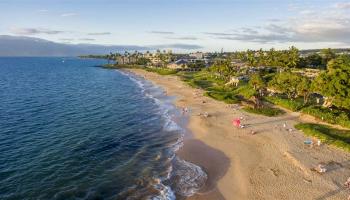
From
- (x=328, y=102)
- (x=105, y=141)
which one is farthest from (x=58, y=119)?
(x=328, y=102)

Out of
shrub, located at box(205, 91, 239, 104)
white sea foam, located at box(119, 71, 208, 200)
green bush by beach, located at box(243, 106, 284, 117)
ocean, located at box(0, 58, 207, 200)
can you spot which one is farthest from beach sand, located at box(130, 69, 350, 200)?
shrub, located at box(205, 91, 239, 104)

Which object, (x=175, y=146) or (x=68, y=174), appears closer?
(x=68, y=174)

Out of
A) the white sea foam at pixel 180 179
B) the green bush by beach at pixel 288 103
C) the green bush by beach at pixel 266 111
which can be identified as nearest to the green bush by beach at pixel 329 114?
the green bush by beach at pixel 288 103

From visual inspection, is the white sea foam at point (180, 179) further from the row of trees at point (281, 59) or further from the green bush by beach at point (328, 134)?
the row of trees at point (281, 59)

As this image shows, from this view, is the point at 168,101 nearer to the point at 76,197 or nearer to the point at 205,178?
the point at 205,178

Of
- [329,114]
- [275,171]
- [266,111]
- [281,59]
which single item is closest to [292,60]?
[281,59]
